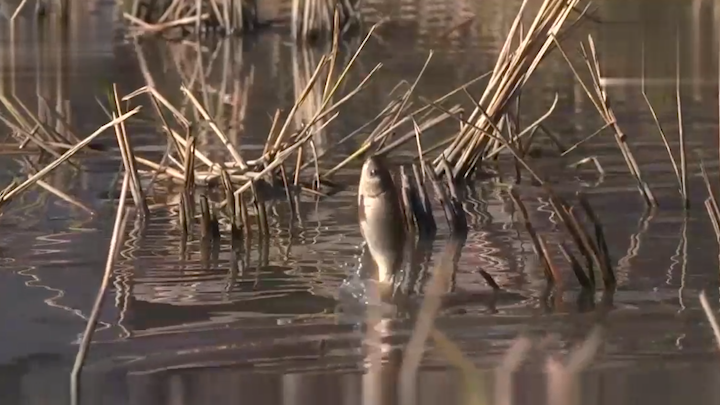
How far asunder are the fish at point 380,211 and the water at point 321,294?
0.06m

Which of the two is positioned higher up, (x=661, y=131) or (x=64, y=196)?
(x=661, y=131)

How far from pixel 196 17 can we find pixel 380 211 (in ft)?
19.4

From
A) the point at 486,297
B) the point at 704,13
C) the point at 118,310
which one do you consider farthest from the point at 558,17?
the point at 704,13

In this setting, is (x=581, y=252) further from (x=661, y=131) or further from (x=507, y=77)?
(x=661, y=131)

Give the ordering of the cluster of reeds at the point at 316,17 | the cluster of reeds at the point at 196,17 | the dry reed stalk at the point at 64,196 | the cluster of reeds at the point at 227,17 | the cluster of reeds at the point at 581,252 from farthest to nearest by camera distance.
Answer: the cluster of reeds at the point at 196,17 → the cluster of reeds at the point at 227,17 → the cluster of reeds at the point at 316,17 → the dry reed stalk at the point at 64,196 → the cluster of reeds at the point at 581,252

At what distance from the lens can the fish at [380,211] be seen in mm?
3139

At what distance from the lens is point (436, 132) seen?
15.3ft

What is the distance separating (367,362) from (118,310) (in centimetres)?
58

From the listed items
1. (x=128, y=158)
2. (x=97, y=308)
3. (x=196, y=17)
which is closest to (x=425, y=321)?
(x=97, y=308)

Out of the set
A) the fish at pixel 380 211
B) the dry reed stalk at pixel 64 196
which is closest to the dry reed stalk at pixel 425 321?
the fish at pixel 380 211

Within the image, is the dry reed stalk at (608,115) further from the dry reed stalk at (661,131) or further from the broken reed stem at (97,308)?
the broken reed stem at (97,308)

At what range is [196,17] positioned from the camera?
8.87m

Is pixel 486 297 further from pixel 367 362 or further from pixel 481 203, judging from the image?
pixel 481 203

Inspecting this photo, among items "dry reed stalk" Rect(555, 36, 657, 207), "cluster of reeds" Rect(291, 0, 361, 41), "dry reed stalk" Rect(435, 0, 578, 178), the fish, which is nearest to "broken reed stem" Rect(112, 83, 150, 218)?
the fish
